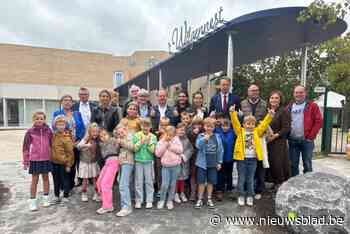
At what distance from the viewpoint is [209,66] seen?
11180 mm

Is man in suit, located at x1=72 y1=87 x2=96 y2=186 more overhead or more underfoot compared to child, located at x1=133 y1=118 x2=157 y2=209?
more overhead

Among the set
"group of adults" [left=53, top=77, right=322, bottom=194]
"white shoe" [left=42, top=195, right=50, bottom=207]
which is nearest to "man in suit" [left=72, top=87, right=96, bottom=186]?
"group of adults" [left=53, top=77, right=322, bottom=194]

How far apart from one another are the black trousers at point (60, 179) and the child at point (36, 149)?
15 centimetres

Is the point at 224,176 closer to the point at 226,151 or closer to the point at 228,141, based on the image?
the point at 226,151

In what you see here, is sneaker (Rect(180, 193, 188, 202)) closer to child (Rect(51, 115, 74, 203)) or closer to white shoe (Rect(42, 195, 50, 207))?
child (Rect(51, 115, 74, 203))

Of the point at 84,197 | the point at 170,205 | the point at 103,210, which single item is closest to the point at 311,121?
the point at 170,205

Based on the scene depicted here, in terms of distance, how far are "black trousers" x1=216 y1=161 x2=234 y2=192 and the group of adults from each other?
429 mm

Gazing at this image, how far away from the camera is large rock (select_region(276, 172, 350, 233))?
2721 millimetres

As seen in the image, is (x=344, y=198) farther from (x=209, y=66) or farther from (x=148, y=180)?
(x=209, y=66)

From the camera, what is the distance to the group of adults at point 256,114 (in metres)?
3.82

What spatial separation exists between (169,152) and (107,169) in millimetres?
960

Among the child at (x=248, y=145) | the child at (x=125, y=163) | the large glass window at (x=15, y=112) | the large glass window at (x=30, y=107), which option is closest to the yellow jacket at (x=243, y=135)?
the child at (x=248, y=145)

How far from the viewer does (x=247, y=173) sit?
3711mm

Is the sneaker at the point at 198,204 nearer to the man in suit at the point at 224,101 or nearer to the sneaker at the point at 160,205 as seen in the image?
the sneaker at the point at 160,205
